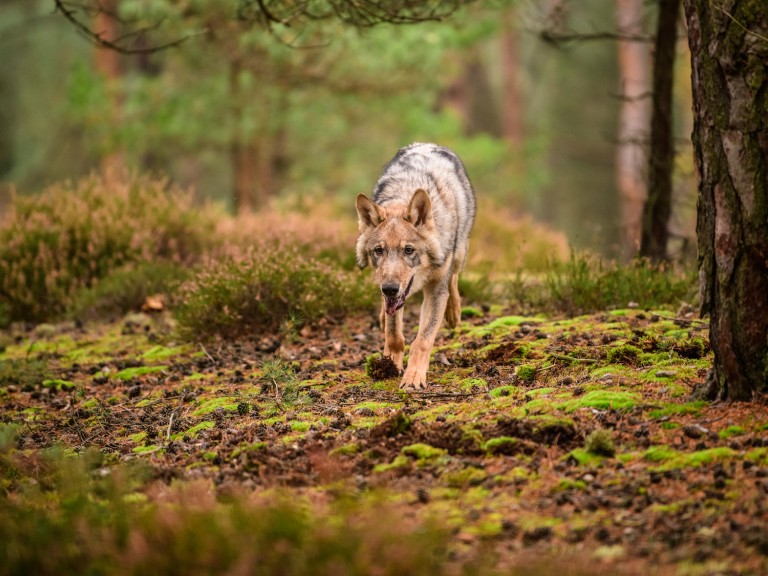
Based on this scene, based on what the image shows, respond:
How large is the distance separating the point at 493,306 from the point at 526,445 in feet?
15.3

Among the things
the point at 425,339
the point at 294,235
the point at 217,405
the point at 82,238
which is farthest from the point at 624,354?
the point at 82,238

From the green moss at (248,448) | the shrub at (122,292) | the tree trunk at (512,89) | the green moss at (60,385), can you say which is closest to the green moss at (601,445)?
the green moss at (248,448)

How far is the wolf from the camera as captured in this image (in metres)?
6.61

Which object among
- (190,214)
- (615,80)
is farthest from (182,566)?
(615,80)

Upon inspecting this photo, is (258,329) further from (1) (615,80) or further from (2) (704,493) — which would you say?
(1) (615,80)

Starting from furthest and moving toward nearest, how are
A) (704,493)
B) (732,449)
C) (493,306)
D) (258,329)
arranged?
(493,306) → (258,329) → (732,449) → (704,493)

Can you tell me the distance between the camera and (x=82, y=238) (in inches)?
451

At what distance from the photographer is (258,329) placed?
28.9 feet

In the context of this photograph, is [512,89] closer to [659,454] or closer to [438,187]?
[438,187]

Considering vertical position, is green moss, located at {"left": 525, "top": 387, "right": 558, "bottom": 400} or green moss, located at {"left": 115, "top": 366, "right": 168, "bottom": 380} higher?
green moss, located at {"left": 525, "top": 387, "right": 558, "bottom": 400}

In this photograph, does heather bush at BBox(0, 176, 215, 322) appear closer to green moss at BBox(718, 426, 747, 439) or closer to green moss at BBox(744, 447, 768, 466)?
green moss at BBox(718, 426, 747, 439)

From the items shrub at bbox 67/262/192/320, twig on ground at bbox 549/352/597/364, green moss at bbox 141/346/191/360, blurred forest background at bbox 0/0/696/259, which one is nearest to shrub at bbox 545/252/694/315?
blurred forest background at bbox 0/0/696/259

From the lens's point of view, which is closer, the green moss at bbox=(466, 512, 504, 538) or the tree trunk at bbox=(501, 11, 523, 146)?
the green moss at bbox=(466, 512, 504, 538)

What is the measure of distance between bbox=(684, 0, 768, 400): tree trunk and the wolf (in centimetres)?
222
